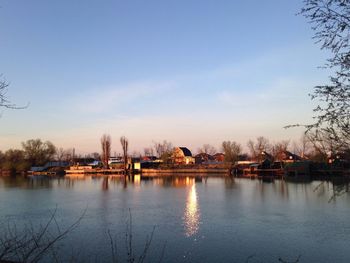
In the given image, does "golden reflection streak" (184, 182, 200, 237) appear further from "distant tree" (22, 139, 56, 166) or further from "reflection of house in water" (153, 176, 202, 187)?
"distant tree" (22, 139, 56, 166)

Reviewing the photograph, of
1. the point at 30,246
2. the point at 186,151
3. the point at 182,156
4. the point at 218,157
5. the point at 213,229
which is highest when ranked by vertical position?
the point at 186,151

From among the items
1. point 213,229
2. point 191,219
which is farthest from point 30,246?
point 191,219

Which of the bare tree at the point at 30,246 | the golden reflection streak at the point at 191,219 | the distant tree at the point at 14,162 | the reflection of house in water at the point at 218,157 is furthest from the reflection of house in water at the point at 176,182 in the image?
the distant tree at the point at 14,162

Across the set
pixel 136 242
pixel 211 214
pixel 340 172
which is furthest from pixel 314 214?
pixel 340 172

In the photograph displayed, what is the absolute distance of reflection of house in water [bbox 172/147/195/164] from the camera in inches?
3991

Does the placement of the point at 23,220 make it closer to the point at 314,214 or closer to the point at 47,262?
the point at 47,262

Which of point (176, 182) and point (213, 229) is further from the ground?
point (213, 229)

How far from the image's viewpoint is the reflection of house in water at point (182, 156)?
333 feet

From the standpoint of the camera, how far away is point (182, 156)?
10694cm

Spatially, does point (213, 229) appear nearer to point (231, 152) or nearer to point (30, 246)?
point (30, 246)

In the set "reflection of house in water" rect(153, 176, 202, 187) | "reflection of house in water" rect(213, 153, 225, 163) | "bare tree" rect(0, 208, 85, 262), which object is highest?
"reflection of house in water" rect(213, 153, 225, 163)

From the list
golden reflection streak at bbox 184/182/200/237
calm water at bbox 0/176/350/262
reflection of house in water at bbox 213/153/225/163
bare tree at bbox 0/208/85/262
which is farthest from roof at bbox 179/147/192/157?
bare tree at bbox 0/208/85/262

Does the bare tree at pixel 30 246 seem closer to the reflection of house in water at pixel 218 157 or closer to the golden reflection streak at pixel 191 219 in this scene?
the golden reflection streak at pixel 191 219

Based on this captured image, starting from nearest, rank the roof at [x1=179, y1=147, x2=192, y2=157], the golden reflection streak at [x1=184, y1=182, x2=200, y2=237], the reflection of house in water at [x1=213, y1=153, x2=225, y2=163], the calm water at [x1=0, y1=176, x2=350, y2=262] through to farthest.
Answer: the calm water at [x1=0, y1=176, x2=350, y2=262] < the golden reflection streak at [x1=184, y1=182, x2=200, y2=237] < the roof at [x1=179, y1=147, x2=192, y2=157] < the reflection of house in water at [x1=213, y1=153, x2=225, y2=163]
